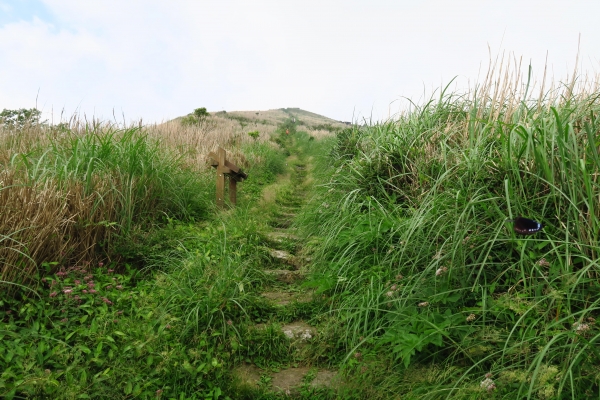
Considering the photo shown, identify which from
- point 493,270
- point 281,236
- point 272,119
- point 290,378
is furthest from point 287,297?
point 272,119

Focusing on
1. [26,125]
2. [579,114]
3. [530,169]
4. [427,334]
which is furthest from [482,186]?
[26,125]

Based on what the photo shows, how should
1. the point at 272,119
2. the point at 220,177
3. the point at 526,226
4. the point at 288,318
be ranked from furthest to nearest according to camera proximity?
the point at 272,119 < the point at 220,177 < the point at 288,318 < the point at 526,226

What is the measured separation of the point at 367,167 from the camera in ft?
16.3

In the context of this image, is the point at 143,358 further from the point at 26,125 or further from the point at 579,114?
the point at 26,125

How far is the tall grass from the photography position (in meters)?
2.26

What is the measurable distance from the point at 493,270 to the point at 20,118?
22.5ft

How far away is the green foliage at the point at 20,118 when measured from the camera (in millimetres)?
6253

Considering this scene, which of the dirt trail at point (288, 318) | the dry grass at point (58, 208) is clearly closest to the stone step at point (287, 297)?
the dirt trail at point (288, 318)

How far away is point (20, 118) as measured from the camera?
6.43 m

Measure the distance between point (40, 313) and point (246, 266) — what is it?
175 centimetres

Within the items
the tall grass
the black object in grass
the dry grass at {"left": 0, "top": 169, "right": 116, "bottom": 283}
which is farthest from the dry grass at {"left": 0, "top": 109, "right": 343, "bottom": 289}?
the black object in grass

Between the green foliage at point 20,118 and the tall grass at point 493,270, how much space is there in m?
5.08

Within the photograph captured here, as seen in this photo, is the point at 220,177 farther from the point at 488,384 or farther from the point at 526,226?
the point at 488,384

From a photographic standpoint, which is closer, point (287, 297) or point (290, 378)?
point (290, 378)
